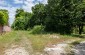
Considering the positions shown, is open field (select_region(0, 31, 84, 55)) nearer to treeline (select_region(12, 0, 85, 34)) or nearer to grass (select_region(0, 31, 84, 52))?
grass (select_region(0, 31, 84, 52))

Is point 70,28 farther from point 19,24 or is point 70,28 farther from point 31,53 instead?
point 19,24

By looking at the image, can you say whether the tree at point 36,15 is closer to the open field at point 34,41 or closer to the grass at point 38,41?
the grass at point 38,41

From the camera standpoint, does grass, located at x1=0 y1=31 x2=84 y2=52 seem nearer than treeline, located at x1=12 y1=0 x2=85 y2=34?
Yes

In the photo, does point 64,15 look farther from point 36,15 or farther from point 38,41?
point 36,15

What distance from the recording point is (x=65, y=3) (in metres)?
39.2

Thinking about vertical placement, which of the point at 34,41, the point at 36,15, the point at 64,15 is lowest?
the point at 34,41

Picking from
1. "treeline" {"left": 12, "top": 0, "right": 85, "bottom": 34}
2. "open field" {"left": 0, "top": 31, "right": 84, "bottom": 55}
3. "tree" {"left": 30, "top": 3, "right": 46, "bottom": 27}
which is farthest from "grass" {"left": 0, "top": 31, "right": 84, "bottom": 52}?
"tree" {"left": 30, "top": 3, "right": 46, "bottom": 27}

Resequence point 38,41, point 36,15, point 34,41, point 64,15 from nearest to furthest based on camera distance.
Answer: point 38,41
point 34,41
point 64,15
point 36,15

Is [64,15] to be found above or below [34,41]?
above

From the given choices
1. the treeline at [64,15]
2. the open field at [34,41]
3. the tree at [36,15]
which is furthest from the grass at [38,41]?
the tree at [36,15]

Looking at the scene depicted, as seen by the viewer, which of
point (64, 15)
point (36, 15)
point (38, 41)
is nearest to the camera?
point (38, 41)

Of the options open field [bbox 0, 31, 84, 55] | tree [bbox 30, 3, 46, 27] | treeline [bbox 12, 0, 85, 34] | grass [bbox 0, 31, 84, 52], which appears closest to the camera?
open field [bbox 0, 31, 84, 55]

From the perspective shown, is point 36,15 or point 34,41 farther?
point 36,15

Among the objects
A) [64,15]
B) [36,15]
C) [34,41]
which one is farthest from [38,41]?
[36,15]
